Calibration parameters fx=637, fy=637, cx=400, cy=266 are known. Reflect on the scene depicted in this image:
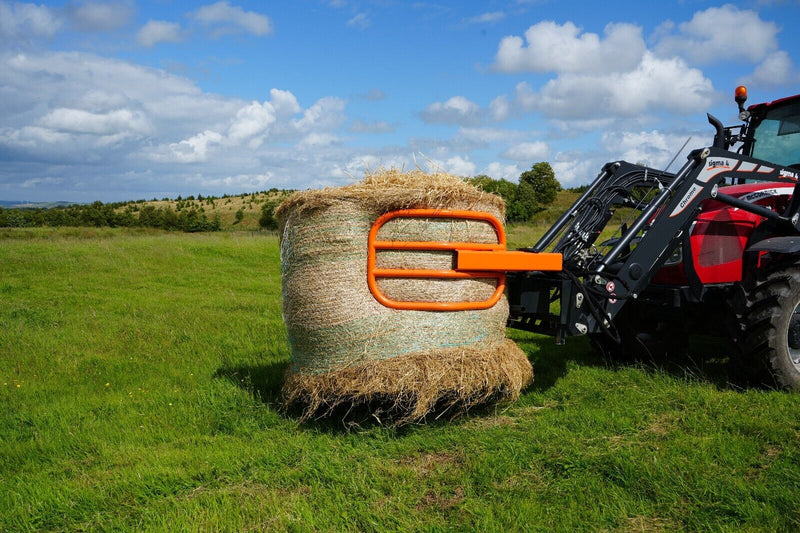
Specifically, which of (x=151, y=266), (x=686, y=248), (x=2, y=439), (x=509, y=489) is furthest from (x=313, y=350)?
(x=151, y=266)

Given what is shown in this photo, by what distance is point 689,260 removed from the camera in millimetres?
5426

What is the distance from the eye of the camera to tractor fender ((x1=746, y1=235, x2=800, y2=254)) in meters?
5.02

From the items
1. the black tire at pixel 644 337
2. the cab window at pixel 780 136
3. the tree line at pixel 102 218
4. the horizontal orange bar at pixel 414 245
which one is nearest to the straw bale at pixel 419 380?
the horizontal orange bar at pixel 414 245

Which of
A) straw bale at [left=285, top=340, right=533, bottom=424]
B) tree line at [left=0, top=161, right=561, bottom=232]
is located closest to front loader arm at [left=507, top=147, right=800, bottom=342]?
straw bale at [left=285, top=340, right=533, bottom=424]

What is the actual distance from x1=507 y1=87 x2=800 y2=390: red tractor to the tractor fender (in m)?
0.01

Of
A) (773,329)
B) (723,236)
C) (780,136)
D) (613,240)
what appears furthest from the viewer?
(780,136)

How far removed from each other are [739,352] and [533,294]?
74.9 inches

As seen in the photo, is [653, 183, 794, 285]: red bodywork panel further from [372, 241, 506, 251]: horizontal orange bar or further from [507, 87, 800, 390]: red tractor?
[372, 241, 506, 251]: horizontal orange bar

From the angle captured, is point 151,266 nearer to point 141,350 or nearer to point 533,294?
point 141,350

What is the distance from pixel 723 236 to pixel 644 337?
128 cm

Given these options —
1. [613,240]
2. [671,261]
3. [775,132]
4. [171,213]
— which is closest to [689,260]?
[671,261]

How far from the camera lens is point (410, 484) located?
12.4 ft

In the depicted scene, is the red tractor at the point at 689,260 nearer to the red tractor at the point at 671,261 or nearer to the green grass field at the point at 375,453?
the red tractor at the point at 671,261

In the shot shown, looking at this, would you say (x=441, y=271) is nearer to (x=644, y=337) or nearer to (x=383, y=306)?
(x=383, y=306)
